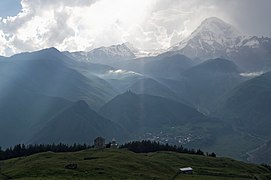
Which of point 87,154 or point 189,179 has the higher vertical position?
point 87,154

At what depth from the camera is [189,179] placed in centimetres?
14162

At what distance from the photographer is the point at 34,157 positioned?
16700cm

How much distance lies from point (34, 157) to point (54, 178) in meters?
57.9

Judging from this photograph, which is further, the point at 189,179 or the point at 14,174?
the point at 189,179

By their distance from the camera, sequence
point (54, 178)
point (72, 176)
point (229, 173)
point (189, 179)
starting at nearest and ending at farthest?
point (54, 178) → point (72, 176) → point (189, 179) → point (229, 173)

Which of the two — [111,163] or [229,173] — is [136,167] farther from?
[229,173]

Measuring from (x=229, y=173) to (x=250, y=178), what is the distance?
12.0 metres

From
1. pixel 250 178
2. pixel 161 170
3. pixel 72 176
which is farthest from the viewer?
pixel 250 178

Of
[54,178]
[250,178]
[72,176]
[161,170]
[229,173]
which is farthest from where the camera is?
[229,173]

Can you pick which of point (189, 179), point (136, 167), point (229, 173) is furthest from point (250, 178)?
point (136, 167)

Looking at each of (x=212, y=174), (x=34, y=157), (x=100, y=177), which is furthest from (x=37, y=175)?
(x=212, y=174)

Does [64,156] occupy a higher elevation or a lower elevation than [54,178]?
higher

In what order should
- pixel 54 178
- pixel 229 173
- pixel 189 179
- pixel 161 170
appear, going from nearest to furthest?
pixel 54 178
pixel 189 179
pixel 161 170
pixel 229 173

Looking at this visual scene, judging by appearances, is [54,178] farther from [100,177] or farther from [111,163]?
[111,163]
